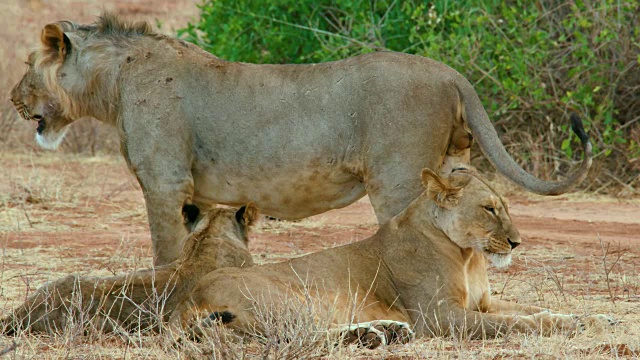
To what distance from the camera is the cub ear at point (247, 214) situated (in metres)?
5.57

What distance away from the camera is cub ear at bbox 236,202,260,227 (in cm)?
557

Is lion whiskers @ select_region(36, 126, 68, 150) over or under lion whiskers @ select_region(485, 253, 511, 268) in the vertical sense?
over

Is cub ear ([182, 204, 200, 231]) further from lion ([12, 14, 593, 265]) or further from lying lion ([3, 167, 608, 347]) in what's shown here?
lion ([12, 14, 593, 265])

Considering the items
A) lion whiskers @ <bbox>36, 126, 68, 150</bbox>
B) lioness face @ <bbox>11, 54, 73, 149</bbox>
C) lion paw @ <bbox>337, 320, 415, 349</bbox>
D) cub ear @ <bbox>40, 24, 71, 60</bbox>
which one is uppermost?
cub ear @ <bbox>40, 24, 71, 60</bbox>

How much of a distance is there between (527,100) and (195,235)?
566 cm

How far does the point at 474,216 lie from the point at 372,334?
2.87 feet

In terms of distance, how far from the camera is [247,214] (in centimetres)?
557

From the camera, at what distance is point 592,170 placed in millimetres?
10523

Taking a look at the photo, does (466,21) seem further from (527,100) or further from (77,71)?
(77,71)

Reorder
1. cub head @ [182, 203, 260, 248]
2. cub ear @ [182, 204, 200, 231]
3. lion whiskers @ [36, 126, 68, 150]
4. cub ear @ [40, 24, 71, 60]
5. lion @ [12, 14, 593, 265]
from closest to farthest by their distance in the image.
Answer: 1. cub head @ [182, 203, 260, 248]
2. cub ear @ [182, 204, 200, 231]
3. lion @ [12, 14, 593, 265]
4. cub ear @ [40, 24, 71, 60]
5. lion whiskers @ [36, 126, 68, 150]

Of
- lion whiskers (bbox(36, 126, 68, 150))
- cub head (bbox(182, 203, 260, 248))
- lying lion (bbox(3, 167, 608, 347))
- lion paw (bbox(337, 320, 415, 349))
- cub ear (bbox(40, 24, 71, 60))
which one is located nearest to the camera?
lion paw (bbox(337, 320, 415, 349))

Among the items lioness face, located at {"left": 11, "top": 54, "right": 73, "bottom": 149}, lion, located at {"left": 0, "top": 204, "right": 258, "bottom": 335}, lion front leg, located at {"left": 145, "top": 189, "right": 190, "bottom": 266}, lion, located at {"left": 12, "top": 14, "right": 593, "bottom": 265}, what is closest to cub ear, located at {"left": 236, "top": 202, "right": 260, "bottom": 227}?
lion, located at {"left": 0, "top": 204, "right": 258, "bottom": 335}

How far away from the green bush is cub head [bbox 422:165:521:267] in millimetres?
4673

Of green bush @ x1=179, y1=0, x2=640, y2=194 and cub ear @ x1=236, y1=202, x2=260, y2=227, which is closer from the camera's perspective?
cub ear @ x1=236, y1=202, x2=260, y2=227
